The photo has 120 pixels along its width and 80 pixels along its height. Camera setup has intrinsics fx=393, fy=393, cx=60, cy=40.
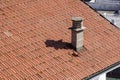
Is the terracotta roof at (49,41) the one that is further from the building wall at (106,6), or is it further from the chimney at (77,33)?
the building wall at (106,6)

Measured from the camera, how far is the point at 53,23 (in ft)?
51.3

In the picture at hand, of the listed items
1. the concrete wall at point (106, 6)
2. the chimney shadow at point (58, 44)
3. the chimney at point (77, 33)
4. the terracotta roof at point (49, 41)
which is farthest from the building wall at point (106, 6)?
the chimney at point (77, 33)

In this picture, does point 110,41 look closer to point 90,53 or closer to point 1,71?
point 90,53

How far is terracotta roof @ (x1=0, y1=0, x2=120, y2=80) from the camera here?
13188 millimetres

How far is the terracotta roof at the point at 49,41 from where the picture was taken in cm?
1319

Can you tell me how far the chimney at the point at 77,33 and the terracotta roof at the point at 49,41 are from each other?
0.27 m

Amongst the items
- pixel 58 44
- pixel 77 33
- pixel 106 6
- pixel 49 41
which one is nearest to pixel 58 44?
pixel 58 44

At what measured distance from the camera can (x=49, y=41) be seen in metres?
14.6

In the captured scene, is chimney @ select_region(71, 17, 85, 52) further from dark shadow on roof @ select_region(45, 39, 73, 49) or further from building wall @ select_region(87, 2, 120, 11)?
building wall @ select_region(87, 2, 120, 11)

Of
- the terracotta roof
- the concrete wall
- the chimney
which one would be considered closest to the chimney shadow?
the terracotta roof

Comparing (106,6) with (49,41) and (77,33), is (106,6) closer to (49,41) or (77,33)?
(49,41)

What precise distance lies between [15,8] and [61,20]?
192 centimetres

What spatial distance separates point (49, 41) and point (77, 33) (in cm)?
115

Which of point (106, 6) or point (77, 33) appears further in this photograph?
point (106, 6)
